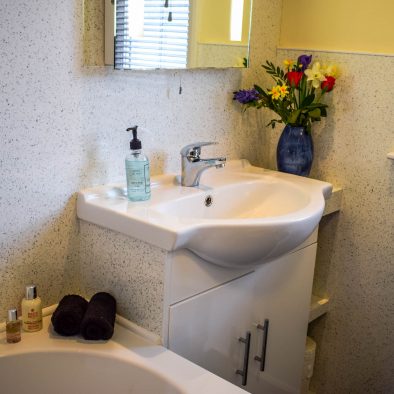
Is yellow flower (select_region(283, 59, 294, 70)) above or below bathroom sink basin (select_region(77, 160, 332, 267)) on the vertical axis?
above

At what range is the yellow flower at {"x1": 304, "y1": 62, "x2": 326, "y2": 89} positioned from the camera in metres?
1.92

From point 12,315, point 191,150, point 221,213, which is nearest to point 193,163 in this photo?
point 191,150

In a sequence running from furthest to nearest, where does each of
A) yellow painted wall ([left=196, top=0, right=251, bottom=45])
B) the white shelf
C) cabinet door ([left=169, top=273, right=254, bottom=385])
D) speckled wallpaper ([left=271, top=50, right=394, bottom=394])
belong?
1. the white shelf
2. speckled wallpaper ([left=271, top=50, right=394, bottom=394])
3. yellow painted wall ([left=196, top=0, right=251, bottom=45])
4. cabinet door ([left=169, top=273, right=254, bottom=385])

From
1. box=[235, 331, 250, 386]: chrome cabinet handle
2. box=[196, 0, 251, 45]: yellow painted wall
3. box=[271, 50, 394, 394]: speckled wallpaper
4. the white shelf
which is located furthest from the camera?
the white shelf

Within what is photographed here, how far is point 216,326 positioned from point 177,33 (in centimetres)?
87

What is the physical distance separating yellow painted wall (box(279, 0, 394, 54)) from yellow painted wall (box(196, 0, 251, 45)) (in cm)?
21

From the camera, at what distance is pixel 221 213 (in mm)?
1825

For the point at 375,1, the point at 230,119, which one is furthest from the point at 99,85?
the point at 375,1

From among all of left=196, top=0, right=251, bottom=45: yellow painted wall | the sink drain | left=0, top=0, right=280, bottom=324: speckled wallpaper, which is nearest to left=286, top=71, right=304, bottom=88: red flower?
left=196, top=0, right=251, bottom=45: yellow painted wall

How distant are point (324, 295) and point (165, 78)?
1035mm

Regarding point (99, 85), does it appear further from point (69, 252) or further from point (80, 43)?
point (69, 252)

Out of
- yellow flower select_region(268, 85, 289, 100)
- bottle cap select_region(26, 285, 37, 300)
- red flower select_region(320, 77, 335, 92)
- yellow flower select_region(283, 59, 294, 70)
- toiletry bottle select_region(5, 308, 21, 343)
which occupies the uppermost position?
yellow flower select_region(283, 59, 294, 70)

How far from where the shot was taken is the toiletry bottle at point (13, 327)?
1406 mm

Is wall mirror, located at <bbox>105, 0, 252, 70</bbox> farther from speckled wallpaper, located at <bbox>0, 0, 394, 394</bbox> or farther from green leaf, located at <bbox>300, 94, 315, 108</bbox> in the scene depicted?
green leaf, located at <bbox>300, 94, 315, 108</bbox>
